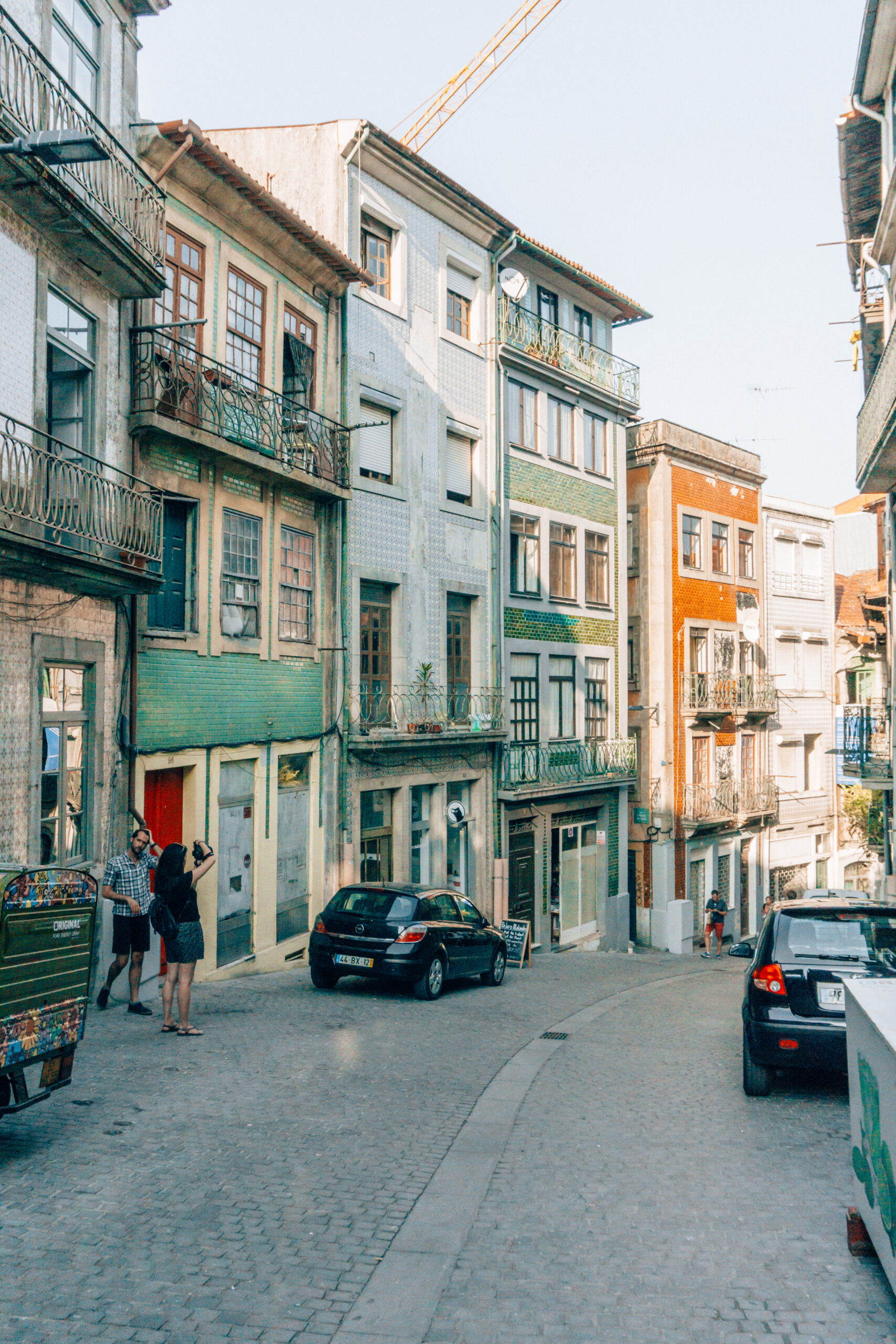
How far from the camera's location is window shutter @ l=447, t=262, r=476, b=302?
25.0 meters

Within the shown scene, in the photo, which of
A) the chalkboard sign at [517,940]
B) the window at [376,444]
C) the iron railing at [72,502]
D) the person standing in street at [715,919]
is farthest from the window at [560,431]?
the iron railing at [72,502]

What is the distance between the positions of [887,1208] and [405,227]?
70.3ft

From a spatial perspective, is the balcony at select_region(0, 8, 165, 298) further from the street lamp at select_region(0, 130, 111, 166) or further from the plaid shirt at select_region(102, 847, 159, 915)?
the plaid shirt at select_region(102, 847, 159, 915)

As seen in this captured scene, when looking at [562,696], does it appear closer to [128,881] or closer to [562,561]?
[562,561]

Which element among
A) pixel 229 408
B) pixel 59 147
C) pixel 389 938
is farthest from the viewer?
pixel 229 408

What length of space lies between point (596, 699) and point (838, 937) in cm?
2048

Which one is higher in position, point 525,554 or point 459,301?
point 459,301

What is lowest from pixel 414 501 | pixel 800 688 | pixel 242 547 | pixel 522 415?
pixel 800 688

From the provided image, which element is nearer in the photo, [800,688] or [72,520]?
[72,520]

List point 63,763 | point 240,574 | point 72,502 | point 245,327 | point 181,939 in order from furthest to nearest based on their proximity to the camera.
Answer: point 245,327 < point 240,574 < point 63,763 < point 72,502 < point 181,939

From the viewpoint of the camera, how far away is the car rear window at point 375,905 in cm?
1470

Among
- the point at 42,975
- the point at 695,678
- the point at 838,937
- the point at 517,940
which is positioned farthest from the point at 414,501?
the point at 42,975

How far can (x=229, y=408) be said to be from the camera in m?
16.7

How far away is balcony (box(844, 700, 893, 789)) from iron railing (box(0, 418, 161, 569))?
52.3 feet
